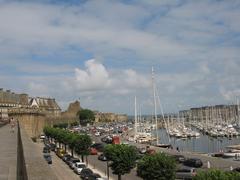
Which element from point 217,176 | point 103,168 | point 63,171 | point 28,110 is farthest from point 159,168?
point 28,110

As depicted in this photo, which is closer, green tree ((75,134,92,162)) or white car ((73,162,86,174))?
white car ((73,162,86,174))

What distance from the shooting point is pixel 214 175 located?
62.8 ft

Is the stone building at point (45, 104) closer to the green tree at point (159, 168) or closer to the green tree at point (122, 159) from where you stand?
the green tree at point (122, 159)

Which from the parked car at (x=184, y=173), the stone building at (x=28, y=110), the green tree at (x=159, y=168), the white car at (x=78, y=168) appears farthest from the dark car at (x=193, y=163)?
the stone building at (x=28, y=110)

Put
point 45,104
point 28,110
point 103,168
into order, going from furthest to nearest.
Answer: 1. point 45,104
2. point 28,110
3. point 103,168

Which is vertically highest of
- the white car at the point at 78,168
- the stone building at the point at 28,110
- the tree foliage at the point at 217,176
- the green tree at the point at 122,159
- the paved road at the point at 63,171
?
the stone building at the point at 28,110

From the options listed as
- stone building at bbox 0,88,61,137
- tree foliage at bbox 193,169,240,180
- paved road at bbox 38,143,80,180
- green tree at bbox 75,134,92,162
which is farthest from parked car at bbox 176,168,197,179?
stone building at bbox 0,88,61,137

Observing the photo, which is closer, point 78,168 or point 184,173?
point 184,173

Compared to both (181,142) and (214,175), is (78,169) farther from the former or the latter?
(181,142)

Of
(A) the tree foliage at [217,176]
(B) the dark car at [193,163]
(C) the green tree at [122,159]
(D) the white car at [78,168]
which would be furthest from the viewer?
(B) the dark car at [193,163]

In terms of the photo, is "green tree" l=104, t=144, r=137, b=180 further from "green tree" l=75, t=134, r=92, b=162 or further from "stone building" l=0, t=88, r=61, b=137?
"stone building" l=0, t=88, r=61, b=137

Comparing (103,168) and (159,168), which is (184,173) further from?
(103,168)

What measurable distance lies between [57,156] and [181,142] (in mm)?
63523

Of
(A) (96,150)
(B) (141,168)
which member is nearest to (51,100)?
(A) (96,150)
